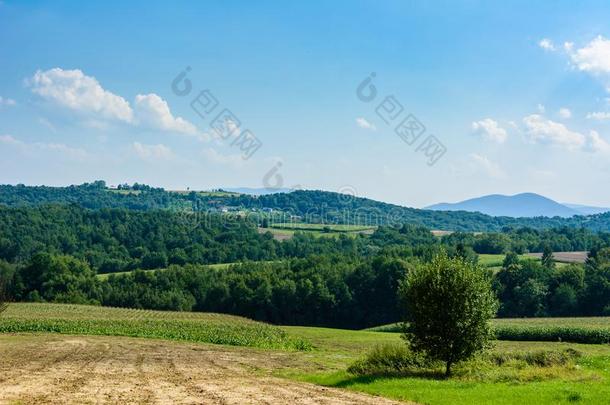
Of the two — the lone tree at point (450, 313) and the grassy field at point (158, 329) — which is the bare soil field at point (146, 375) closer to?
the lone tree at point (450, 313)

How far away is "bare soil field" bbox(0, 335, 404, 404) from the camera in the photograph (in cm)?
2083

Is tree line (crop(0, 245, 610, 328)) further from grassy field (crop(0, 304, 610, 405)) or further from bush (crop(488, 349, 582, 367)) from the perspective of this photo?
bush (crop(488, 349, 582, 367))

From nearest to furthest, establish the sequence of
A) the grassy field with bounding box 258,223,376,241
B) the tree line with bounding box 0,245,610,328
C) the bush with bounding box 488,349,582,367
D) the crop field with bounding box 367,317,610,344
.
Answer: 1. the bush with bounding box 488,349,582,367
2. the crop field with bounding box 367,317,610,344
3. the tree line with bounding box 0,245,610,328
4. the grassy field with bounding box 258,223,376,241

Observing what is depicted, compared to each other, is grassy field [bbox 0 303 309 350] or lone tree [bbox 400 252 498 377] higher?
lone tree [bbox 400 252 498 377]

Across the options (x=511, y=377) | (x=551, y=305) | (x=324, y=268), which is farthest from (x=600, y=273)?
(x=511, y=377)

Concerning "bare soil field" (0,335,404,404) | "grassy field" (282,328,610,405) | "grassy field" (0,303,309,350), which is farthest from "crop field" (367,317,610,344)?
"bare soil field" (0,335,404,404)

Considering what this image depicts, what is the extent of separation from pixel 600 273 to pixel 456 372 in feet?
232

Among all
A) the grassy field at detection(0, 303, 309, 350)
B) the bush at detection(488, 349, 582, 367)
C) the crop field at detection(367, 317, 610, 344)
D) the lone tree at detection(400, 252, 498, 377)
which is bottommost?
the grassy field at detection(0, 303, 309, 350)

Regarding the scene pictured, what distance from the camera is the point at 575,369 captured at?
2670 centimetres

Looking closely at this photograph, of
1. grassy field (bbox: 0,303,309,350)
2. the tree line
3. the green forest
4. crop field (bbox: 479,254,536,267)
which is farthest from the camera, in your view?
crop field (bbox: 479,254,536,267)

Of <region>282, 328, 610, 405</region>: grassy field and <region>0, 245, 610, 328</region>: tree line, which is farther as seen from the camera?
<region>0, 245, 610, 328</region>: tree line

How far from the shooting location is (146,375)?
27.9m

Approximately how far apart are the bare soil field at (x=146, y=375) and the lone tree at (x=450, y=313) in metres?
5.56

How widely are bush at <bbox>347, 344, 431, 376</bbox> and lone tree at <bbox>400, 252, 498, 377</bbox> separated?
1206 mm
